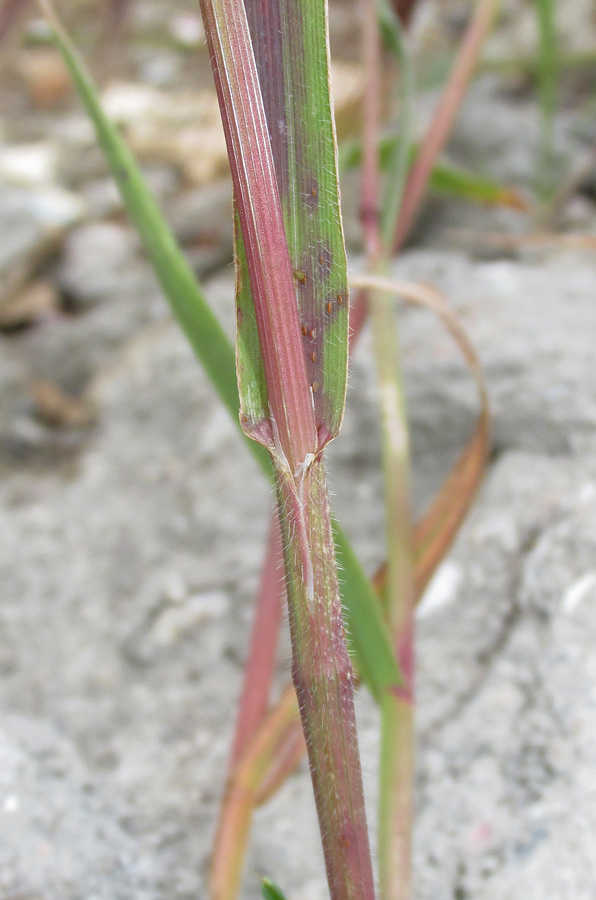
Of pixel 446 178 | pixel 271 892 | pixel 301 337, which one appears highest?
pixel 446 178

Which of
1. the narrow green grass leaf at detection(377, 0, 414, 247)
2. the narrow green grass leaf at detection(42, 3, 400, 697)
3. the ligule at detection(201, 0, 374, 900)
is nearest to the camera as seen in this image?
the ligule at detection(201, 0, 374, 900)

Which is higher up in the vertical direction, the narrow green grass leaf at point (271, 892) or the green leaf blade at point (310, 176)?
the green leaf blade at point (310, 176)

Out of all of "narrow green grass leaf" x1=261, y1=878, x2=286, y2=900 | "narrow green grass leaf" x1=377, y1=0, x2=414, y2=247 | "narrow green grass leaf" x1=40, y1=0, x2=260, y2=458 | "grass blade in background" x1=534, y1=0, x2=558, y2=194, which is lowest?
"narrow green grass leaf" x1=261, y1=878, x2=286, y2=900

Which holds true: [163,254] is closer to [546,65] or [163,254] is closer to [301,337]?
[301,337]

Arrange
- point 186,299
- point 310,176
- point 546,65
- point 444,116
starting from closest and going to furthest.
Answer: point 310,176
point 186,299
point 444,116
point 546,65

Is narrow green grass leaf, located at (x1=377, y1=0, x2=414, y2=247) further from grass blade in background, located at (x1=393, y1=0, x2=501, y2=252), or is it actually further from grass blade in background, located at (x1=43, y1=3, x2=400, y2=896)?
grass blade in background, located at (x1=43, y1=3, x2=400, y2=896)

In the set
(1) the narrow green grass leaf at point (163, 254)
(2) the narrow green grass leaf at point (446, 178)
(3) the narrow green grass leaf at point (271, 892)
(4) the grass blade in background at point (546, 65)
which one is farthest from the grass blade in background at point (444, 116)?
(3) the narrow green grass leaf at point (271, 892)

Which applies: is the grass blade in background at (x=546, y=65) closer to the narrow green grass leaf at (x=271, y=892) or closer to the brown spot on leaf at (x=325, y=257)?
the brown spot on leaf at (x=325, y=257)

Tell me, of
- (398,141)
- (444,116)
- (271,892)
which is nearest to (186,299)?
(271,892)

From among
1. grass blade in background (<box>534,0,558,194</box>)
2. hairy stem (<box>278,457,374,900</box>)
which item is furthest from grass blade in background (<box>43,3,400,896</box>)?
grass blade in background (<box>534,0,558,194</box>)

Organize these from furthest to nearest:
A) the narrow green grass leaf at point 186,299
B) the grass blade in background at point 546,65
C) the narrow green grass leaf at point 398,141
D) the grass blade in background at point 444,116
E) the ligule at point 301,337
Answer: the grass blade in background at point 546,65 < the grass blade in background at point 444,116 < the narrow green grass leaf at point 398,141 < the narrow green grass leaf at point 186,299 < the ligule at point 301,337

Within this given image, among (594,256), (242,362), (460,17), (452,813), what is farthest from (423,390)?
(460,17)
